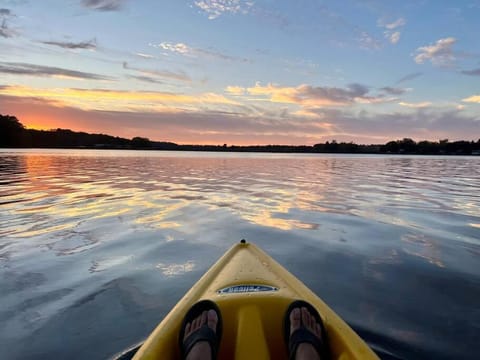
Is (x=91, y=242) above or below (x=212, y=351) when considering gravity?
below

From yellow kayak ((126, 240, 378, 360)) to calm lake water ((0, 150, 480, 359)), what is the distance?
72 centimetres

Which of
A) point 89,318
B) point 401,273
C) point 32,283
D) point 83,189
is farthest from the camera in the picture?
point 83,189

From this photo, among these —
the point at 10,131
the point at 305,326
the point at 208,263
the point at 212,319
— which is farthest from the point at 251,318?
the point at 10,131

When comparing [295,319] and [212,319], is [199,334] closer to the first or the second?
[212,319]

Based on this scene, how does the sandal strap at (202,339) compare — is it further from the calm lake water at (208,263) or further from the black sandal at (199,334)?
the calm lake water at (208,263)

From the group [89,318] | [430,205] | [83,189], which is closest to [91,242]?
[89,318]

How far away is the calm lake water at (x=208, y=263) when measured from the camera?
131 inches

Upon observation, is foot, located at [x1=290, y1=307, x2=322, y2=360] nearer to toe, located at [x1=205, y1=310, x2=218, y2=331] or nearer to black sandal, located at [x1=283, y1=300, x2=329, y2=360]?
black sandal, located at [x1=283, y1=300, x2=329, y2=360]

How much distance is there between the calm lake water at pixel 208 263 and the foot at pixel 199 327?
0.97 metres

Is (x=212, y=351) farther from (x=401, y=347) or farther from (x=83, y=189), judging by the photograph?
(x=83, y=189)

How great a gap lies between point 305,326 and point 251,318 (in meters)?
0.43

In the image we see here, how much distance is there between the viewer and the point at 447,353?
9.89 feet

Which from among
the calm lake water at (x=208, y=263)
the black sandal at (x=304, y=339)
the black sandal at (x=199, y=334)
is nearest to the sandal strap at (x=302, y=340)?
the black sandal at (x=304, y=339)

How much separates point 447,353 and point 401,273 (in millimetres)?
1943
